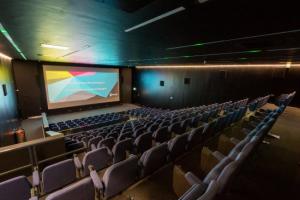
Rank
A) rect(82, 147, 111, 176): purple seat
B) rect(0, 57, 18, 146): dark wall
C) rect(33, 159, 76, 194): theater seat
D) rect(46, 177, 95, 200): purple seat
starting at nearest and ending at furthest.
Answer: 1. rect(46, 177, 95, 200): purple seat
2. rect(33, 159, 76, 194): theater seat
3. rect(82, 147, 111, 176): purple seat
4. rect(0, 57, 18, 146): dark wall

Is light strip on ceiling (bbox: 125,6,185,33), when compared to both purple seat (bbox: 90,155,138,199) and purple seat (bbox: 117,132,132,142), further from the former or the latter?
purple seat (bbox: 117,132,132,142)

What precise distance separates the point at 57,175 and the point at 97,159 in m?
0.71

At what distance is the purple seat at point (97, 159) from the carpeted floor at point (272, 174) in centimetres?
223

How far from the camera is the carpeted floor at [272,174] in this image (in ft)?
7.48

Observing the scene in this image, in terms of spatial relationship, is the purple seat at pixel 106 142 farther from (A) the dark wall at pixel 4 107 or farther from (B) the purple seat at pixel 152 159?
(A) the dark wall at pixel 4 107

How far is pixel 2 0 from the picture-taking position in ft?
6.40

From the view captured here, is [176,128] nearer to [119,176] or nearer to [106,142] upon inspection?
[106,142]

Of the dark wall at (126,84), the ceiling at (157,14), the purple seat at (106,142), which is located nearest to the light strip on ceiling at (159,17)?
the ceiling at (157,14)

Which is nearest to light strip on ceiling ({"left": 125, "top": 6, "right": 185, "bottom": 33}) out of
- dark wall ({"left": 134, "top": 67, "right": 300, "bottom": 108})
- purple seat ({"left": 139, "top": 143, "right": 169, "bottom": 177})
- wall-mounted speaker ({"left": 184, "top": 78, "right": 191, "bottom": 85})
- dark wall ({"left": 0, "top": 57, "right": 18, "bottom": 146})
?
purple seat ({"left": 139, "top": 143, "right": 169, "bottom": 177})

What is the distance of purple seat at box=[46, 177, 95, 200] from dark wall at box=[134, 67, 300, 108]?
37.4 ft

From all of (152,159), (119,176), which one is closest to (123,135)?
(152,159)

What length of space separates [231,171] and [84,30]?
12.4ft

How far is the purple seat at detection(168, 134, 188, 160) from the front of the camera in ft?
9.38

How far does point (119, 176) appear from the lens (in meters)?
2.03
